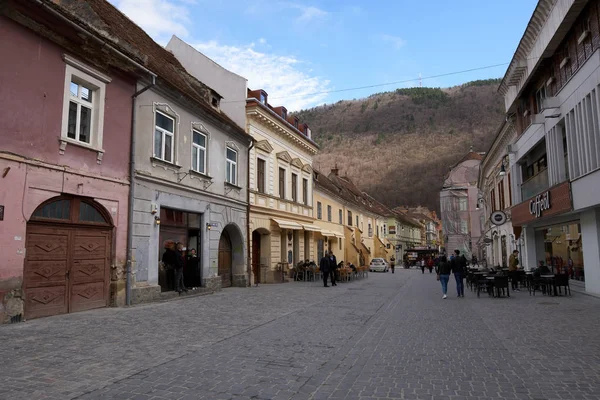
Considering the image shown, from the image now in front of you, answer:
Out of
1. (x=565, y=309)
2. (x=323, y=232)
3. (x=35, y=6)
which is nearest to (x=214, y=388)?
(x=35, y=6)

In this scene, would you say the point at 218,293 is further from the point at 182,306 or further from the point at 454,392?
the point at 454,392

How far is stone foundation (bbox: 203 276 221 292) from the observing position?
1627 cm

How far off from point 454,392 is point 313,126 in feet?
466

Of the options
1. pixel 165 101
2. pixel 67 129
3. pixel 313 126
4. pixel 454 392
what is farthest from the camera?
pixel 313 126

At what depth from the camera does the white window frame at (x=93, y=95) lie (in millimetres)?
10289

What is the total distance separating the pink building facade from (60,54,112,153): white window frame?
25 mm

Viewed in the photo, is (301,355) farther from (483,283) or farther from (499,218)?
(499,218)

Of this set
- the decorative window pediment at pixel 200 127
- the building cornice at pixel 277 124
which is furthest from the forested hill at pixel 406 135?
the decorative window pediment at pixel 200 127

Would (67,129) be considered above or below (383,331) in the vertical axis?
above

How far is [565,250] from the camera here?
1756 centimetres

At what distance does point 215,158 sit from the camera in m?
17.7

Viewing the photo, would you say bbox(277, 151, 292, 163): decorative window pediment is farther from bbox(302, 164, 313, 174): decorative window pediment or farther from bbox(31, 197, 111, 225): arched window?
bbox(31, 197, 111, 225): arched window

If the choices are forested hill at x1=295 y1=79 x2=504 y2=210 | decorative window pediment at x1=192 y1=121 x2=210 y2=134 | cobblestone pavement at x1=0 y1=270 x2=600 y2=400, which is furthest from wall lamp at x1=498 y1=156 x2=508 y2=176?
forested hill at x1=295 y1=79 x2=504 y2=210

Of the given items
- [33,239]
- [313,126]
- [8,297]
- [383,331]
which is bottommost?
[383,331]
